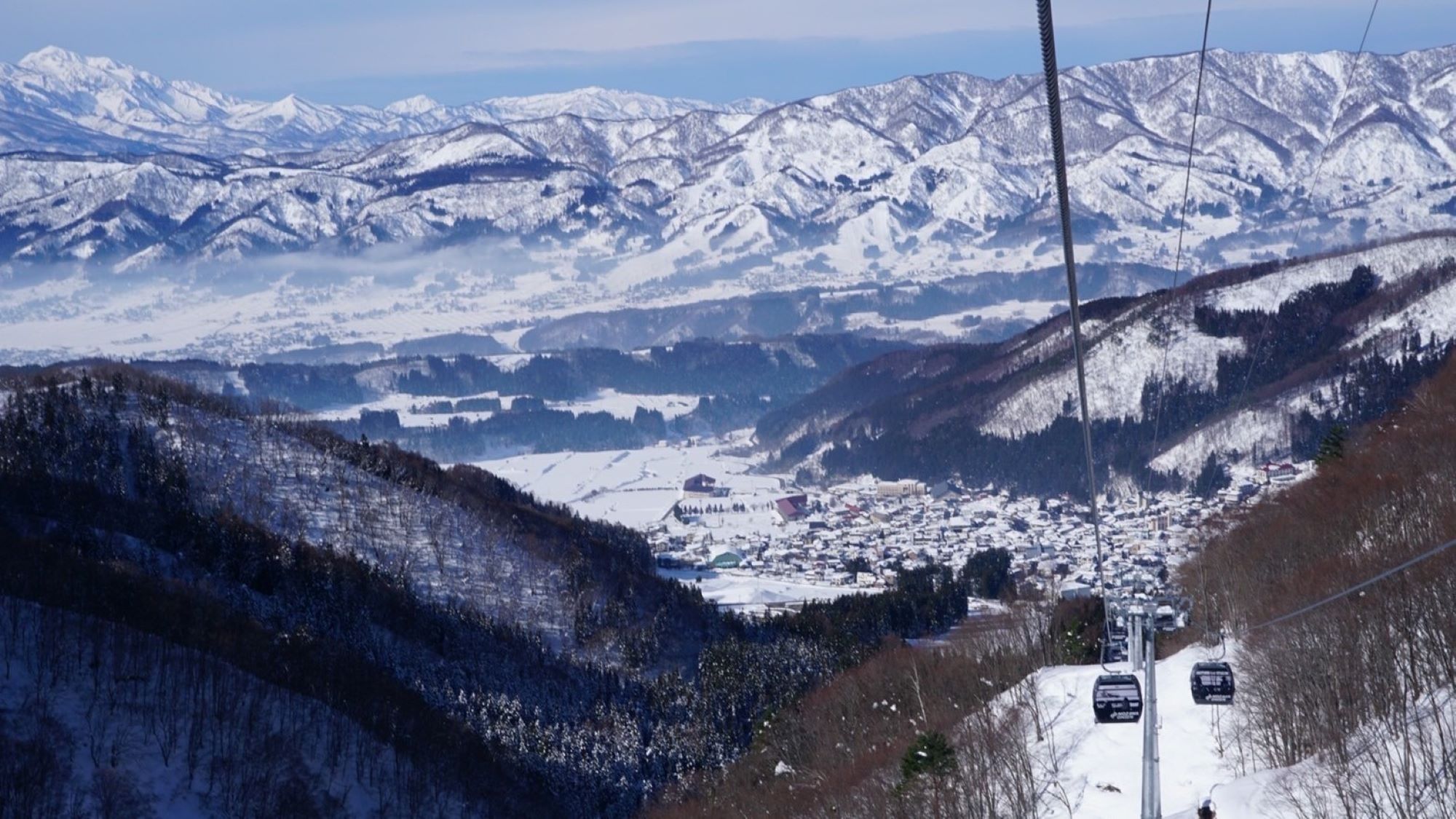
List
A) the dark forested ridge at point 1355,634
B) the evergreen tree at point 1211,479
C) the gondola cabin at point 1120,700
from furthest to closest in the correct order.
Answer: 1. the evergreen tree at point 1211,479
2. the dark forested ridge at point 1355,634
3. the gondola cabin at point 1120,700

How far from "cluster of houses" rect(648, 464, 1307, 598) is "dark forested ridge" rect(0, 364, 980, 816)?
30.5 ft

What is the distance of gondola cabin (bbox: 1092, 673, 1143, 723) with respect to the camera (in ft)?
75.8

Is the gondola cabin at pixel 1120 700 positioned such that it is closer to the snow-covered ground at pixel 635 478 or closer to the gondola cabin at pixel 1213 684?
the gondola cabin at pixel 1213 684

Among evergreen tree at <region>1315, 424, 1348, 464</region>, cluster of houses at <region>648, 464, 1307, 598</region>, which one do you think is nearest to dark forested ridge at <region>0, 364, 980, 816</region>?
cluster of houses at <region>648, 464, 1307, 598</region>

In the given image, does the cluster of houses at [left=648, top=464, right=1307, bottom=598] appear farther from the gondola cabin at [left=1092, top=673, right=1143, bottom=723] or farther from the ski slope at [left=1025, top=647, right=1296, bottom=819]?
the gondola cabin at [left=1092, top=673, right=1143, bottom=723]

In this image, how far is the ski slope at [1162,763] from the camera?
87.4ft

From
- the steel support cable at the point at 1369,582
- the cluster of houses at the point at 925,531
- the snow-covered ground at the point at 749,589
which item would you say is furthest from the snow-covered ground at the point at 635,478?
the steel support cable at the point at 1369,582

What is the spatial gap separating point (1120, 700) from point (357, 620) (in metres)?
50.7

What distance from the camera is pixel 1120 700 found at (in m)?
23.1

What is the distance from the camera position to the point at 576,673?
70.4 m

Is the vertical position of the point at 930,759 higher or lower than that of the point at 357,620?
lower

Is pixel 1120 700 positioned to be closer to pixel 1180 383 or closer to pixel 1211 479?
pixel 1211 479

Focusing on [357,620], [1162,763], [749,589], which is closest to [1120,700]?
[1162,763]

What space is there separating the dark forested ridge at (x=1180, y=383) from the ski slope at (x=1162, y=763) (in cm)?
8538
